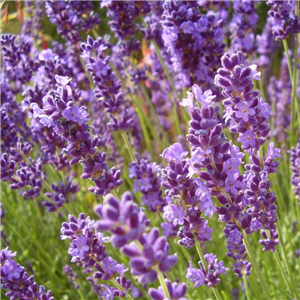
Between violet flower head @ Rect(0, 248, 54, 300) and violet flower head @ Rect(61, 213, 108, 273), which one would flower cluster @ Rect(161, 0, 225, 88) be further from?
violet flower head @ Rect(0, 248, 54, 300)

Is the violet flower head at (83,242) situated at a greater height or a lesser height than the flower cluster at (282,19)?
lesser

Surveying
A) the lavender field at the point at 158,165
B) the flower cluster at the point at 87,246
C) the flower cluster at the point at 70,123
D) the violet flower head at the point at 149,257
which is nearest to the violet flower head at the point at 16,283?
the lavender field at the point at 158,165

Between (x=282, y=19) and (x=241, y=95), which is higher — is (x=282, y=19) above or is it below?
above

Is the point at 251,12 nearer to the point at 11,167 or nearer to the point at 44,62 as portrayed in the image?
the point at 44,62

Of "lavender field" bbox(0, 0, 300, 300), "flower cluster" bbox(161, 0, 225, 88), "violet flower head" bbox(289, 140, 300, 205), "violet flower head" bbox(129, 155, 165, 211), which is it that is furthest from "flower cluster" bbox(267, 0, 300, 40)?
"violet flower head" bbox(129, 155, 165, 211)

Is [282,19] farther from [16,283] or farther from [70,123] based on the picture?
[16,283]

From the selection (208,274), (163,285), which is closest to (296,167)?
(208,274)

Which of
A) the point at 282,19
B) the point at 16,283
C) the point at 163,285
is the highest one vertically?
the point at 282,19

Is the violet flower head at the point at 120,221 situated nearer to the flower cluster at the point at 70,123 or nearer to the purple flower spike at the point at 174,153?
the purple flower spike at the point at 174,153

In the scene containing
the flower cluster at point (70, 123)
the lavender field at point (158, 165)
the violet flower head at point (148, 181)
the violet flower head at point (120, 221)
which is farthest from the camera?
the violet flower head at point (148, 181)

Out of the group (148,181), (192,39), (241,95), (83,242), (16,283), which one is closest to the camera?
(241,95)

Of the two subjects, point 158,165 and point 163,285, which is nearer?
point 163,285
